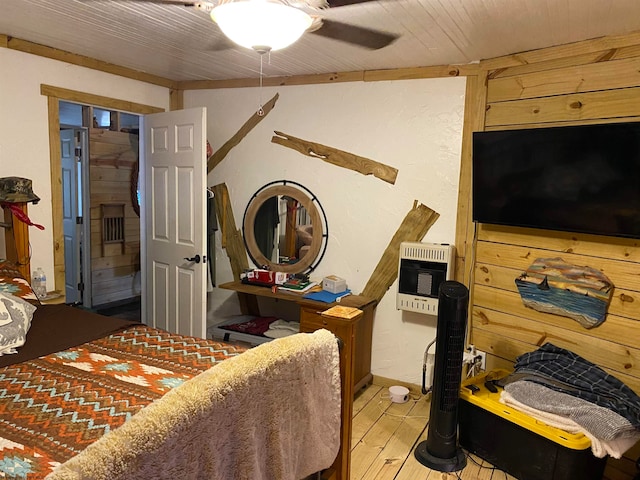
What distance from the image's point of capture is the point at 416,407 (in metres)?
3.18

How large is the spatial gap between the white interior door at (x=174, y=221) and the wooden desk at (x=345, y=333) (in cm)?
32

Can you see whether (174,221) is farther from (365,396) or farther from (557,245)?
(557,245)

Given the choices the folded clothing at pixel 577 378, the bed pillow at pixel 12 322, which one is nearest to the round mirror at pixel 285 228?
the folded clothing at pixel 577 378

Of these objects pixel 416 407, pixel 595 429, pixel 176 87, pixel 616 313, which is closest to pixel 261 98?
pixel 176 87

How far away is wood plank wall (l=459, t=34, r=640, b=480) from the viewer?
2352mm

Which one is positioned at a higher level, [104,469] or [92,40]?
[92,40]

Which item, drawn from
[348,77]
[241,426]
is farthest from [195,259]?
[241,426]

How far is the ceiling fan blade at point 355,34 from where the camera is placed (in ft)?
7.72

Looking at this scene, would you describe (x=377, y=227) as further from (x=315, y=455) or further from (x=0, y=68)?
(x=0, y=68)

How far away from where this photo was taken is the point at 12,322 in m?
2.11

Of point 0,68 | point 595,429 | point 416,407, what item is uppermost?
point 0,68

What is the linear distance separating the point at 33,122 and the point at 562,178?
10.8ft

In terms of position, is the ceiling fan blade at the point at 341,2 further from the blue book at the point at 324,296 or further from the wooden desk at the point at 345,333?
the blue book at the point at 324,296

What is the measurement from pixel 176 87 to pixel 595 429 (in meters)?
3.94
